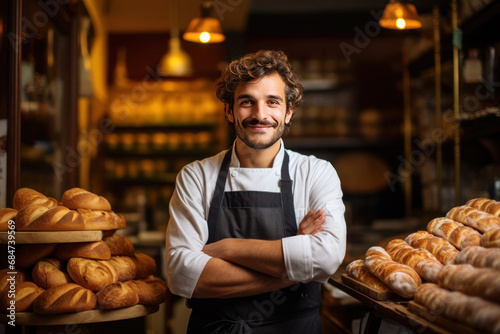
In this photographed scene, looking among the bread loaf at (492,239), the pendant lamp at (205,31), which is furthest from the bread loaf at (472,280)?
the pendant lamp at (205,31)

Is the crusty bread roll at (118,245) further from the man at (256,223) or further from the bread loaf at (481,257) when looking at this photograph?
the bread loaf at (481,257)

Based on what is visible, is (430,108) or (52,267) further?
(430,108)

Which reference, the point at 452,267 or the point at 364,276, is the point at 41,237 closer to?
the point at 364,276

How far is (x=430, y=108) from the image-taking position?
4301mm

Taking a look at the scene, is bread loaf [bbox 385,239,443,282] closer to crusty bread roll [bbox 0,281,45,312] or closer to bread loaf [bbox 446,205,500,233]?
bread loaf [bbox 446,205,500,233]

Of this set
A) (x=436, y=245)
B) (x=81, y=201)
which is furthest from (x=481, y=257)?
(x=81, y=201)

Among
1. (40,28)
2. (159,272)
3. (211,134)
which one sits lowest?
(159,272)

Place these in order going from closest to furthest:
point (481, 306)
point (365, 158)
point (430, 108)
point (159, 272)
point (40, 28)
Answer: point (481, 306)
point (40, 28)
point (159, 272)
point (430, 108)
point (365, 158)

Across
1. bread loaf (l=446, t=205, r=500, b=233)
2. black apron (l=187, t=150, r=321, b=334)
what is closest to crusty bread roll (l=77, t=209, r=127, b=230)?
black apron (l=187, t=150, r=321, b=334)

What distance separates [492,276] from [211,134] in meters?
5.04

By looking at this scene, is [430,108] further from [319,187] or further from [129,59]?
[129,59]

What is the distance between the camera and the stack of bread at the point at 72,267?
180 cm

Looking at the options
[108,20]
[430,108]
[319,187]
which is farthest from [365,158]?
[319,187]

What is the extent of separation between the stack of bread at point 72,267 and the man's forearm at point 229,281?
305 mm
